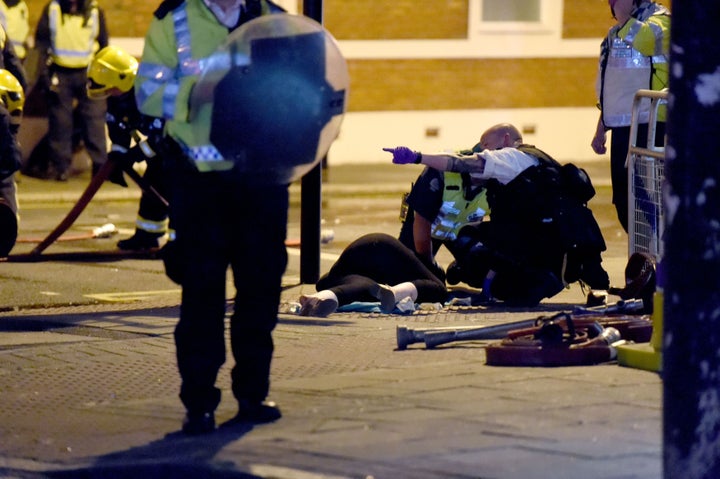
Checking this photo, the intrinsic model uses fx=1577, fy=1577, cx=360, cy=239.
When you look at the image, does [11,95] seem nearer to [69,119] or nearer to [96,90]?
[96,90]

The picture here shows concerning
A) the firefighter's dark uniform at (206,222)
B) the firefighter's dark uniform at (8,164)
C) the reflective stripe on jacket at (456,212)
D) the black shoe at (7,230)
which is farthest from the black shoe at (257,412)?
the black shoe at (7,230)

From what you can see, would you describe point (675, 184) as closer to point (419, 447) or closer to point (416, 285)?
point (419, 447)

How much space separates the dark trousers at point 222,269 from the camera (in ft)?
18.1

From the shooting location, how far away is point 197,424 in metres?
5.55

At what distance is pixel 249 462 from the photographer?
5.11m

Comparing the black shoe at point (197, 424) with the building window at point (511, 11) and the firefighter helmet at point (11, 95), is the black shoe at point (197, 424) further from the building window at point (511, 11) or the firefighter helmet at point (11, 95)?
the building window at point (511, 11)

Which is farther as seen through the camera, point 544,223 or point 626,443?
point 544,223

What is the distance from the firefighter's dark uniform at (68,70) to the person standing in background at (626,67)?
25.8ft

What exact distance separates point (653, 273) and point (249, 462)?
11.4 feet

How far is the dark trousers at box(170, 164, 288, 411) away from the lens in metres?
5.52

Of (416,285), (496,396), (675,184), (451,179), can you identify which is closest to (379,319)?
(416,285)

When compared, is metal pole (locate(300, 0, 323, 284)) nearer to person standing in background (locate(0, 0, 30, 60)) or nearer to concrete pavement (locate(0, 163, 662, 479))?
concrete pavement (locate(0, 163, 662, 479))

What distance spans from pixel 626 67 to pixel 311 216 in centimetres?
207

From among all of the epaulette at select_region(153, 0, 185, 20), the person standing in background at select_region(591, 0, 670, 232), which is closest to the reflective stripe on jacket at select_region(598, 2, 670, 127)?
the person standing in background at select_region(591, 0, 670, 232)
